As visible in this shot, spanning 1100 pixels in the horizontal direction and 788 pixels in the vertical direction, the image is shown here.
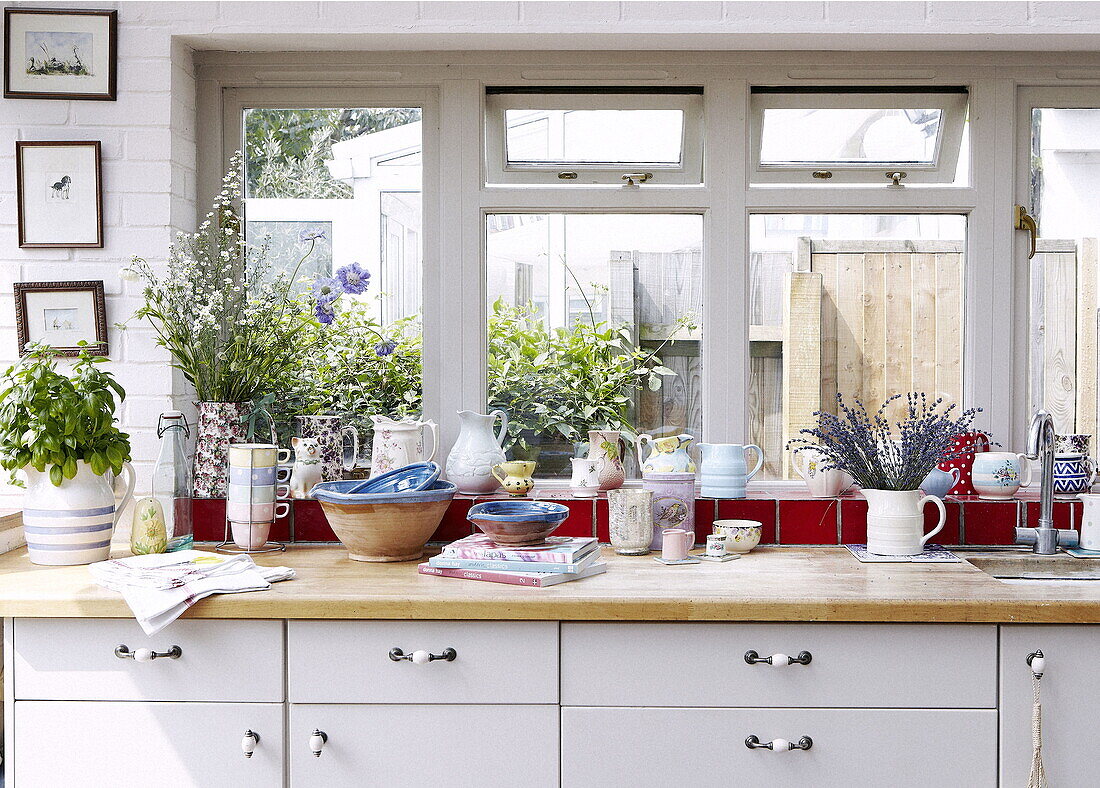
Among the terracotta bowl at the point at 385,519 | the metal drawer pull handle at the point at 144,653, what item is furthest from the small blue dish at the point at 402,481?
the metal drawer pull handle at the point at 144,653

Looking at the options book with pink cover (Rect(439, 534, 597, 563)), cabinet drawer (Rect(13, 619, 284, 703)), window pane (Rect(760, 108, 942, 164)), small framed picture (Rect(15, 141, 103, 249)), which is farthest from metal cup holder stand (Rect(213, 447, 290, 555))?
window pane (Rect(760, 108, 942, 164))

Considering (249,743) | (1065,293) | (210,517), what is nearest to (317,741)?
(249,743)

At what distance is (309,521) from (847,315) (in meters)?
1.55

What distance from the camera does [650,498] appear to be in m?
2.18

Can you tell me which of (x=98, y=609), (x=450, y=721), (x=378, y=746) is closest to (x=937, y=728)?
(x=450, y=721)

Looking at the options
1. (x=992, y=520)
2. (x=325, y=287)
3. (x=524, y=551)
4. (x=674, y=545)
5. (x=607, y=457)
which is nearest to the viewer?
(x=524, y=551)

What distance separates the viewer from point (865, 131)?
2.44m

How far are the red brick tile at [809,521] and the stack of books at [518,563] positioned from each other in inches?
22.4

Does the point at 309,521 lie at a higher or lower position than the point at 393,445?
lower

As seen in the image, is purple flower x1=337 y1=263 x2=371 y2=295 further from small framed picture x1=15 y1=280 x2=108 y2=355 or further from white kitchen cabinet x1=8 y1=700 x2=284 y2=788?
white kitchen cabinet x1=8 y1=700 x2=284 y2=788

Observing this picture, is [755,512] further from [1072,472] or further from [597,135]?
[597,135]

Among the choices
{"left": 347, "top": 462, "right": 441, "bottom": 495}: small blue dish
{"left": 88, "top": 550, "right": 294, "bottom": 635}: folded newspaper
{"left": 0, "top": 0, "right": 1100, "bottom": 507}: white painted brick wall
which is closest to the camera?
{"left": 88, "top": 550, "right": 294, "bottom": 635}: folded newspaper

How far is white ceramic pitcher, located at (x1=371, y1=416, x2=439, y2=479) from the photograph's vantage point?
7.63 feet

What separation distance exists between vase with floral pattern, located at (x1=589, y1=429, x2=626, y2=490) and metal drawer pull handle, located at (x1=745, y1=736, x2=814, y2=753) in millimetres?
808
